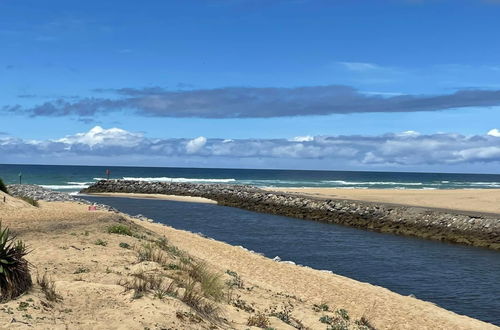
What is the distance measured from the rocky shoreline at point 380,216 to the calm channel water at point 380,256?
5.94ft

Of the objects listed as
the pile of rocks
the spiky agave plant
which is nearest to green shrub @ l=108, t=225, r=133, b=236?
the spiky agave plant

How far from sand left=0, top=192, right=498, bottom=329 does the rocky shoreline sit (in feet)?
58.1

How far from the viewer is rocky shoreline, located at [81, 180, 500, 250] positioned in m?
33.9

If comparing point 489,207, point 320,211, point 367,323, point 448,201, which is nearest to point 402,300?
point 367,323

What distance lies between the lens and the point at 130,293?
32.9 feet

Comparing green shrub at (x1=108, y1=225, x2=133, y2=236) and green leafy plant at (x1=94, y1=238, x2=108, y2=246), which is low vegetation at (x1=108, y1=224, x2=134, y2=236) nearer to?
green shrub at (x1=108, y1=225, x2=133, y2=236)

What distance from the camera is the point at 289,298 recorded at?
47.4ft

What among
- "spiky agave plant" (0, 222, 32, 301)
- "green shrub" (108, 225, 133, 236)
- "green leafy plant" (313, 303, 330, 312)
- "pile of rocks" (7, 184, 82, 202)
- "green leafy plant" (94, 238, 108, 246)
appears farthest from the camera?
"pile of rocks" (7, 184, 82, 202)

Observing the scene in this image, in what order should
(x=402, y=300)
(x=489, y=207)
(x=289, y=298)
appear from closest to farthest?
1. (x=289, y=298)
2. (x=402, y=300)
3. (x=489, y=207)

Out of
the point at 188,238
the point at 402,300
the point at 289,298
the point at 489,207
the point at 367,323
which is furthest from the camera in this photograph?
the point at 489,207

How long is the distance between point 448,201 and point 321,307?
42893 millimetres

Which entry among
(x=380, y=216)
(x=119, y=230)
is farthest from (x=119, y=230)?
(x=380, y=216)

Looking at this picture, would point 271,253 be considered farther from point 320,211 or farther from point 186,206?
point 186,206

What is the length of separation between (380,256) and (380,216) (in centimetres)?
1532
